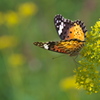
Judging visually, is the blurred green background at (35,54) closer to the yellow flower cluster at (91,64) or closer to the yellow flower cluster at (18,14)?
the yellow flower cluster at (18,14)

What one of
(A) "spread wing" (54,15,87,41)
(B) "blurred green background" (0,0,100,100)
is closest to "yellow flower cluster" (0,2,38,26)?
(B) "blurred green background" (0,0,100,100)

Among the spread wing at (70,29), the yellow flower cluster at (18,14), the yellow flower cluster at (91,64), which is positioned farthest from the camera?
the yellow flower cluster at (18,14)

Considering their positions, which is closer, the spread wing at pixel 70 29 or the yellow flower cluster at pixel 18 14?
the spread wing at pixel 70 29

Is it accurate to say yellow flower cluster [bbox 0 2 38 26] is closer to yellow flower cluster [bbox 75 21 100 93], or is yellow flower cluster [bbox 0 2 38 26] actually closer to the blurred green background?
the blurred green background

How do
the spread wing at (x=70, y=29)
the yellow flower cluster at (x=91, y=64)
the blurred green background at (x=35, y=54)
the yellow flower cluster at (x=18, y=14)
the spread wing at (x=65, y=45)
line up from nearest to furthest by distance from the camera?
the yellow flower cluster at (x=91, y=64)
the spread wing at (x=65, y=45)
the spread wing at (x=70, y=29)
the blurred green background at (x=35, y=54)
the yellow flower cluster at (x=18, y=14)

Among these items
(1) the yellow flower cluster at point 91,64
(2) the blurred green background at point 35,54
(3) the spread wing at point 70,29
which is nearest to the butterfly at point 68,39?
(3) the spread wing at point 70,29

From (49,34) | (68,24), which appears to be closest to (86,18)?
(49,34)

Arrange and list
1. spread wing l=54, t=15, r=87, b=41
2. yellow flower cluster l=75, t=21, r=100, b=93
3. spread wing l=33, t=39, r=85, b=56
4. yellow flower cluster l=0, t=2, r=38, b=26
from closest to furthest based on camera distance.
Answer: yellow flower cluster l=75, t=21, r=100, b=93 < spread wing l=33, t=39, r=85, b=56 < spread wing l=54, t=15, r=87, b=41 < yellow flower cluster l=0, t=2, r=38, b=26

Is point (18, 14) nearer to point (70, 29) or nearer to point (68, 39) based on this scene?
point (70, 29)

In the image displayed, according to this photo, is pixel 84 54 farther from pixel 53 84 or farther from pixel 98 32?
pixel 53 84
